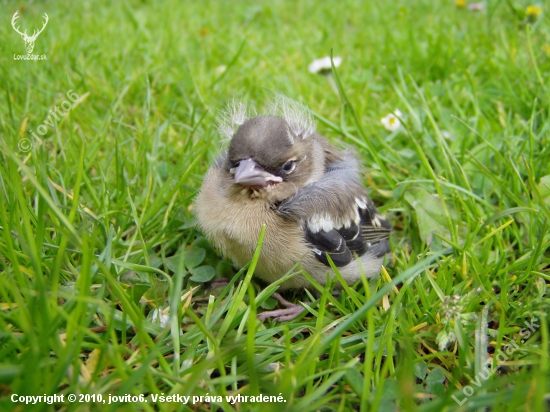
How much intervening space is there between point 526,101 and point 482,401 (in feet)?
8.76

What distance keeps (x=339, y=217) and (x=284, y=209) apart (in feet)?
0.95

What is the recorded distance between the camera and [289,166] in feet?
7.41

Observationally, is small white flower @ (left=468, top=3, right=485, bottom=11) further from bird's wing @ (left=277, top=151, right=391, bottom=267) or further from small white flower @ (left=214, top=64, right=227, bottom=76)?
bird's wing @ (left=277, top=151, right=391, bottom=267)

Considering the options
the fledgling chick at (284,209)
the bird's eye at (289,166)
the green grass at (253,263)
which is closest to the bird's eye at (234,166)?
the fledgling chick at (284,209)

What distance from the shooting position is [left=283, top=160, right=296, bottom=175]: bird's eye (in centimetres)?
223

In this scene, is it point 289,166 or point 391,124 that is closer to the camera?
point 289,166

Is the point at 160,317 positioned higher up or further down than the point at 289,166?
further down

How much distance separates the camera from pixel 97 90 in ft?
11.6

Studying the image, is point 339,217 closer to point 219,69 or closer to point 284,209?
point 284,209

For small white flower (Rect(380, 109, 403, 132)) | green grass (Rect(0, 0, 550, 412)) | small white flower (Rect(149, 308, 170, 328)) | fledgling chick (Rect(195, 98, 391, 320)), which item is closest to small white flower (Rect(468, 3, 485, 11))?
green grass (Rect(0, 0, 550, 412))

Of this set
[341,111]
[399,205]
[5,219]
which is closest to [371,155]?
[399,205]

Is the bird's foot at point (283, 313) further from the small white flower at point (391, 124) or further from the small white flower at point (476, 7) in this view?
the small white flower at point (476, 7)

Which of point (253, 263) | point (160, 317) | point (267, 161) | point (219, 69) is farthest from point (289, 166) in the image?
point (219, 69)

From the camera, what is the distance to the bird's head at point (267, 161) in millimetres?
2098
